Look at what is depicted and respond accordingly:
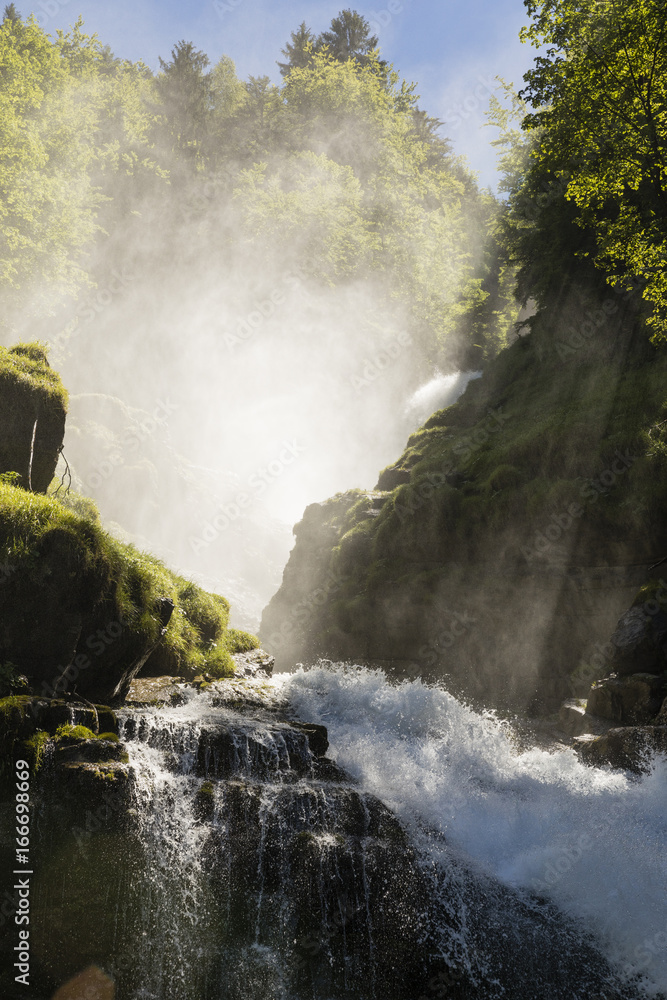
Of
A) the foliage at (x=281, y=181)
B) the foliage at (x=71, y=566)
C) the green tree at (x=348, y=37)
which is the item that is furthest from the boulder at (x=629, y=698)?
the green tree at (x=348, y=37)

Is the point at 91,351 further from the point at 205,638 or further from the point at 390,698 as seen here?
the point at 390,698

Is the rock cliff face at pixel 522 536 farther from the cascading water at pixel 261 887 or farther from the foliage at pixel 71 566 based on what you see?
the foliage at pixel 71 566

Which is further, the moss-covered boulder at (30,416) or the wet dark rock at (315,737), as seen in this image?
the moss-covered boulder at (30,416)

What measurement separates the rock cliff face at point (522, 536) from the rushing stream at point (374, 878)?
5.26 metres

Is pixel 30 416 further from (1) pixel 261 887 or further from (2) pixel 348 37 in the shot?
(2) pixel 348 37

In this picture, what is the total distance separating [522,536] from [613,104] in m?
11.0

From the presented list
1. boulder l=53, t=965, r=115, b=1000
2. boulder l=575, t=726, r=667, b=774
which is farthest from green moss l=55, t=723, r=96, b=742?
boulder l=575, t=726, r=667, b=774

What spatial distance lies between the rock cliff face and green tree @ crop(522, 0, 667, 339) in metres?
3.79

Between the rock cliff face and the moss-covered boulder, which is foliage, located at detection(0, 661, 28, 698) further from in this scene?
the rock cliff face

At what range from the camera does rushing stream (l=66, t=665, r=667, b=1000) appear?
5895 millimetres

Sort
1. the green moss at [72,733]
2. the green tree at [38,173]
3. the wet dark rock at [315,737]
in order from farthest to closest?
the green tree at [38,173], the wet dark rock at [315,737], the green moss at [72,733]

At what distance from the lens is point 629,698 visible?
10547 mm

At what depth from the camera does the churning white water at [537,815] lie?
247 inches

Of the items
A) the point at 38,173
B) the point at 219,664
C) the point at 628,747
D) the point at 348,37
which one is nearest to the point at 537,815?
the point at 628,747
